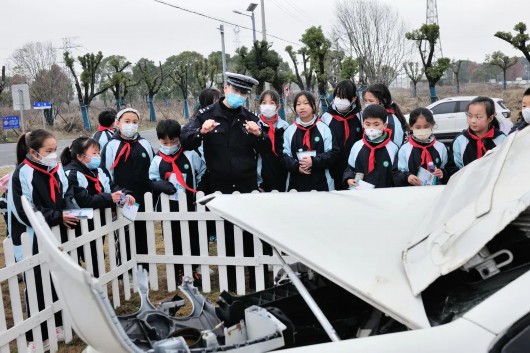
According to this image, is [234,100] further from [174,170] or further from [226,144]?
[174,170]

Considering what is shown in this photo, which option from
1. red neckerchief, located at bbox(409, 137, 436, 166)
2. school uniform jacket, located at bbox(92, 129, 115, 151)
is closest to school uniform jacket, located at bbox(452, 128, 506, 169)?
red neckerchief, located at bbox(409, 137, 436, 166)

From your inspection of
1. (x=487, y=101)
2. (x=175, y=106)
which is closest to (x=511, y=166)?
(x=487, y=101)

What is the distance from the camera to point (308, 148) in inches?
227

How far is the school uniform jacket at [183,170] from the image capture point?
5.70 m

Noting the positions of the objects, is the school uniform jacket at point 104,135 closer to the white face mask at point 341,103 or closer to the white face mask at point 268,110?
the white face mask at point 268,110

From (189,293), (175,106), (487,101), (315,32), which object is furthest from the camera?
(175,106)

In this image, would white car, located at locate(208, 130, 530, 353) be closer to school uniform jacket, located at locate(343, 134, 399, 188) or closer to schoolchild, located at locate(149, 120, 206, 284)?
school uniform jacket, located at locate(343, 134, 399, 188)

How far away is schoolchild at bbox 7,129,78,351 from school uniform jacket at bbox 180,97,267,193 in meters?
1.40

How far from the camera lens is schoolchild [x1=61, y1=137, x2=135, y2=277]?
16.5ft

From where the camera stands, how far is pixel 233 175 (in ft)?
18.1

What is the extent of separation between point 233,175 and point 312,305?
3.47 m

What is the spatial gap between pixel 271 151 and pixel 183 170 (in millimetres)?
963

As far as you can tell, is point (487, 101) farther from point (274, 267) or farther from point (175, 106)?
point (175, 106)

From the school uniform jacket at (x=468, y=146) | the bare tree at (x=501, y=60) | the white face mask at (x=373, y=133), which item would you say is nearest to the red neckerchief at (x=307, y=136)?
the white face mask at (x=373, y=133)
